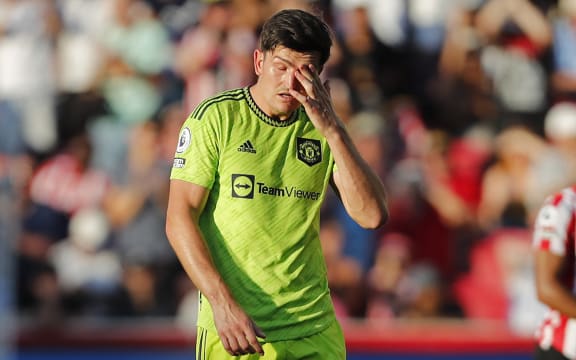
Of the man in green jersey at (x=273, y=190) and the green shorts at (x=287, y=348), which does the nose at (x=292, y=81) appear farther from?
the green shorts at (x=287, y=348)

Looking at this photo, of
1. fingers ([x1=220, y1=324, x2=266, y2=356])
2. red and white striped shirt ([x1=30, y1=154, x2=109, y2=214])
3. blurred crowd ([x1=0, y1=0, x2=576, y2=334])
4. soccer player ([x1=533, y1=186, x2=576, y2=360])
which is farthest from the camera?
red and white striped shirt ([x1=30, y1=154, x2=109, y2=214])

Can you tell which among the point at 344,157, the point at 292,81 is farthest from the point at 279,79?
the point at 344,157

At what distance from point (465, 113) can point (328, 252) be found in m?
2.07

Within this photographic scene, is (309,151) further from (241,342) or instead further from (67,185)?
(67,185)

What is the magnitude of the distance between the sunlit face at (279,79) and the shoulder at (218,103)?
0.07 meters

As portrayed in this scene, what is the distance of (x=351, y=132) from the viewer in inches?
430

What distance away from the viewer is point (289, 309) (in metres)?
4.78

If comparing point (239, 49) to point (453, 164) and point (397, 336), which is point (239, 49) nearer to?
point (453, 164)

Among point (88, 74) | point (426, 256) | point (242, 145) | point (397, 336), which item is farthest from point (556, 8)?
point (242, 145)

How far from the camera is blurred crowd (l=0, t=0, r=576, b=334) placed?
1059 cm

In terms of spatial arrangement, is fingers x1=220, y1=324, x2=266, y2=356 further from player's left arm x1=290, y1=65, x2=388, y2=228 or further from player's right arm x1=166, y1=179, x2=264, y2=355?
player's left arm x1=290, y1=65, x2=388, y2=228

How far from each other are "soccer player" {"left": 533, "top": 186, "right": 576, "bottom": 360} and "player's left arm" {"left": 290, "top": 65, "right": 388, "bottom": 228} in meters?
1.63

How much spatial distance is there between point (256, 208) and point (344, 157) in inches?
17.4

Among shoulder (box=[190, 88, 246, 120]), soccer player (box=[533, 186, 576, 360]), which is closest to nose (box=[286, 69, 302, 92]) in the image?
shoulder (box=[190, 88, 246, 120])
